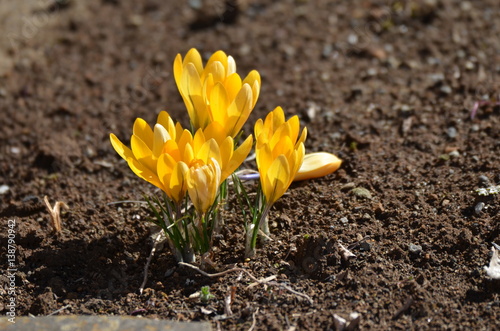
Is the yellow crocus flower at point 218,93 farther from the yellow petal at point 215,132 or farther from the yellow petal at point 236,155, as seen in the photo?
the yellow petal at point 236,155

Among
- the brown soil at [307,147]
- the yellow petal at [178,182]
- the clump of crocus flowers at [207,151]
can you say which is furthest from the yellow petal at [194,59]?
the brown soil at [307,147]

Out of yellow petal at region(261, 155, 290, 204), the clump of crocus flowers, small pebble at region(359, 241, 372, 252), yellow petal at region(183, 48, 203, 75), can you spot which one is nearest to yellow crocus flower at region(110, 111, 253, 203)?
the clump of crocus flowers

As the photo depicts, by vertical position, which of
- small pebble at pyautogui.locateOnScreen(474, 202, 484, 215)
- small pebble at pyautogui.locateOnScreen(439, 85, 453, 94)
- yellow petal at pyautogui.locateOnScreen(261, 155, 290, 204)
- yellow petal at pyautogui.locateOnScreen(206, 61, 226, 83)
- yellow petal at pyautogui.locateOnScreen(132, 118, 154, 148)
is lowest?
small pebble at pyautogui.locateOnScreen(474, 202, 484, 215)

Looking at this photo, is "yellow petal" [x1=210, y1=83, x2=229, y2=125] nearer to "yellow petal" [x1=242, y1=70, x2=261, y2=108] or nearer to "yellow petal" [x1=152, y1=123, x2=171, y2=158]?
"yellow petal" [x1=242, y1=70, x2=261, y2=108]

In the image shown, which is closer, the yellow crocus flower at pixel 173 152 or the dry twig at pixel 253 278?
the yellow crocus flower at pixel 173 152

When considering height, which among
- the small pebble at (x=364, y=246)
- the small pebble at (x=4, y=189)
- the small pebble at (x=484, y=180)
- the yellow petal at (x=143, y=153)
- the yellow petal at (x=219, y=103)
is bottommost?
the small pebble at (x=4, y=189)

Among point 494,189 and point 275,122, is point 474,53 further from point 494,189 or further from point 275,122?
point 275,122
